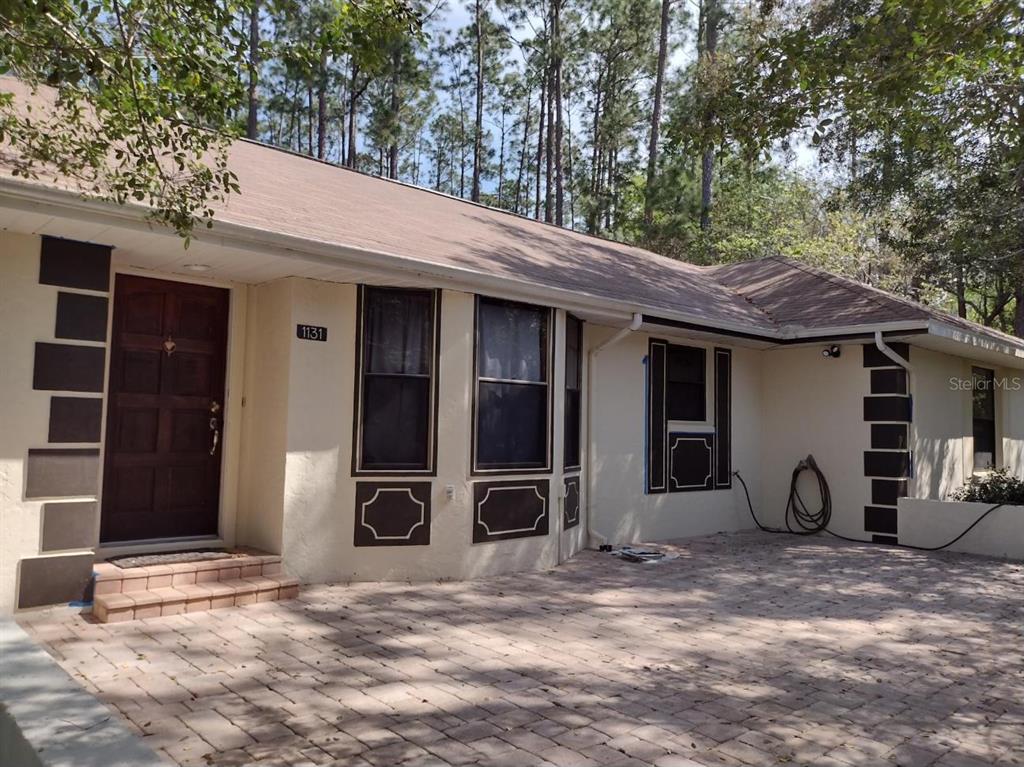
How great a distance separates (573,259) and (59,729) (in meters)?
7.87

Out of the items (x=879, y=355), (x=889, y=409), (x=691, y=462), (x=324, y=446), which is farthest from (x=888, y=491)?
(x=324, y=446)

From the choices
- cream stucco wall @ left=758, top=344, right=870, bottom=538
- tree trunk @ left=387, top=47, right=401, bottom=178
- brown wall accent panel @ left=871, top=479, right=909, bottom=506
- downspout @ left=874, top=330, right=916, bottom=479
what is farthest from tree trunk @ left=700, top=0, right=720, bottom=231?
brown wall accent panel @ left=871, top=479, right=909, bottom=506

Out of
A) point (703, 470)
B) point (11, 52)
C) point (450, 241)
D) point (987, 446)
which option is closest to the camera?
point (11, 52)

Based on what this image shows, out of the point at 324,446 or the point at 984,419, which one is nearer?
the point at 324,446

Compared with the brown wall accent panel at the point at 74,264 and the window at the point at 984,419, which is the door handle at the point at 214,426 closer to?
the brown wall accent panel at the point at 74,264

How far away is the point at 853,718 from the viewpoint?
390 centimetres

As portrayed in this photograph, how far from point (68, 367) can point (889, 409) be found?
9.14m

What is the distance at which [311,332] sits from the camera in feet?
21.0

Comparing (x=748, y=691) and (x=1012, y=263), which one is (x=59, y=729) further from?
(x=1012, y=263)

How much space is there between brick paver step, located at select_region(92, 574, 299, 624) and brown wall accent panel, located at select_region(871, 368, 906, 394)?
7709 mm

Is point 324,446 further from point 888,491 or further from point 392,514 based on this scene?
point 888,491

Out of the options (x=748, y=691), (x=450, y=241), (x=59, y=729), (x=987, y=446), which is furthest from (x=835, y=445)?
(x=59, y=729)

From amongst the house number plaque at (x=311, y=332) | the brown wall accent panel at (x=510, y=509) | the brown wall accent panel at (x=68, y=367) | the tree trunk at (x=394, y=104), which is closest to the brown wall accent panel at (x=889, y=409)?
the brown wall accent panel at (x=510, y=509)

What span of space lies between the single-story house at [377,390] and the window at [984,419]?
292 centimetres
